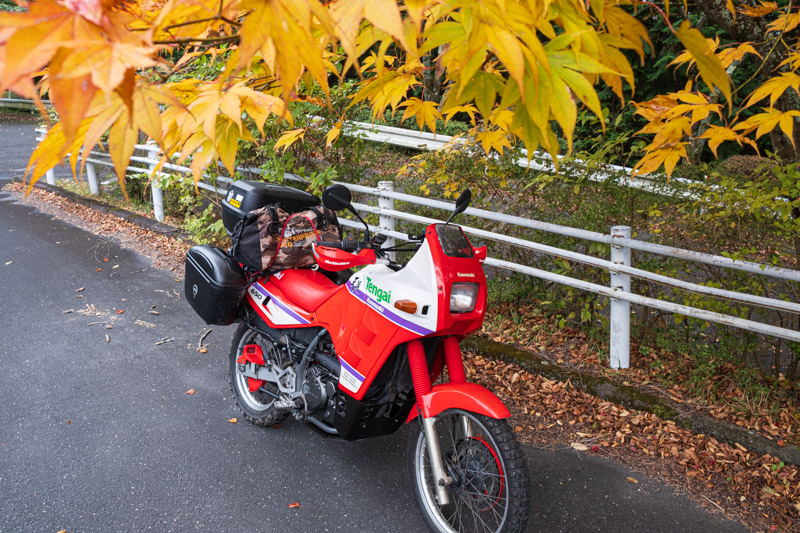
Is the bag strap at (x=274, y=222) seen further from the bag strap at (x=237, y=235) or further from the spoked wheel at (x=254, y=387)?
the spoked wheel at (x=254, y=387)

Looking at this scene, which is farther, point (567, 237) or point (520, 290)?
point (520, 290)

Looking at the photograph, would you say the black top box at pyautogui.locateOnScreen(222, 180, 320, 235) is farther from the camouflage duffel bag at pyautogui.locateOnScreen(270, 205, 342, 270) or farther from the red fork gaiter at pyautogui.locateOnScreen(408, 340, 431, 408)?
the red fork gaiter at pyautogui.locateOnScreen(408, 340, 431, 408)

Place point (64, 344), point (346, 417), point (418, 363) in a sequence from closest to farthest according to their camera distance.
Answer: point (418, 363)
point (346, 417)
point (64, 344)

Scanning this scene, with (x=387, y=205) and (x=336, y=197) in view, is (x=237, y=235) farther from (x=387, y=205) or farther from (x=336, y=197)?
(x=387, y=205)

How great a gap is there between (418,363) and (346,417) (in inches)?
20.9

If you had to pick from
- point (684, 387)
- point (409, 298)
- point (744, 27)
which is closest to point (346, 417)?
point (409, 298)

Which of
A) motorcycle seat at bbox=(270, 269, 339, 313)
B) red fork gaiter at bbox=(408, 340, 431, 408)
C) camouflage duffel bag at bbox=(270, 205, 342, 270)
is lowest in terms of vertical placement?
red fork gaiter at bbox=(408, 340, 431, 408)

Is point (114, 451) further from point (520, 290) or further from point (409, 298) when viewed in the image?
point (520, 290)

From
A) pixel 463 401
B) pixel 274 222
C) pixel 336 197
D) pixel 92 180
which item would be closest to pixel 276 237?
pixel 274 222

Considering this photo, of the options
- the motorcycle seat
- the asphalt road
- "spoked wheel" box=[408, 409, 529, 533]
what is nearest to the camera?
"spoked wheel" box=[408, 409, 529, 533]

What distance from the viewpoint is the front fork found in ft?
9.02

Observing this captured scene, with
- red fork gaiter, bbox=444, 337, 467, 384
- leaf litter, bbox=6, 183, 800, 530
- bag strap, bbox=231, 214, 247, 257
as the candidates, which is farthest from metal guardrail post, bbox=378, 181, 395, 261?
red fork gaiter, bbox=444, 337, 467, 384

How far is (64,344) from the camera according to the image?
496 centimetres

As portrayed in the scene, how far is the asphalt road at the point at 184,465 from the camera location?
3.03 meters
